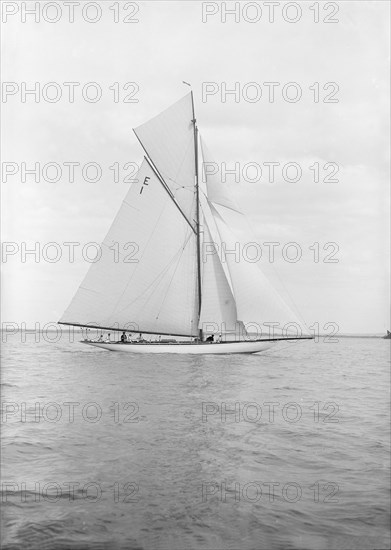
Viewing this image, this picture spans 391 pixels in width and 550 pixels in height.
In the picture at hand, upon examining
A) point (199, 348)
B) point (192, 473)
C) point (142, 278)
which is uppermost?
point (142, 278)

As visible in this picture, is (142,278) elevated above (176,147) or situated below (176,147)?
below

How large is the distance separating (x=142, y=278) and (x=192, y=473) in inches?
1384

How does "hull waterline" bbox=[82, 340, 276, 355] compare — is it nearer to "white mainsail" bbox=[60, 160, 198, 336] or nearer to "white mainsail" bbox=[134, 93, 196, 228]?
"white mainsail" bbox=[60, 160, 198, 336]

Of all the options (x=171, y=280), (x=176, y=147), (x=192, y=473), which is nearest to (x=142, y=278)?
(x=171, y=280)

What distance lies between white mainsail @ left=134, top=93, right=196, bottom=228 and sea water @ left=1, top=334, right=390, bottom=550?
30896 mm

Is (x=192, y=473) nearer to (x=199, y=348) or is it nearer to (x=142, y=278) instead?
(x=199, y=348)

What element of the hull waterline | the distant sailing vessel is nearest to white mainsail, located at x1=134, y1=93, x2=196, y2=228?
the distant sailing vessel

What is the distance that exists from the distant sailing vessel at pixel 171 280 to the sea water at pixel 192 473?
21.6 m

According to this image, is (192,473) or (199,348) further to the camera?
(199,348)

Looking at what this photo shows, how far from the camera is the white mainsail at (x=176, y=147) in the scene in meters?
48.2

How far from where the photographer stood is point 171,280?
148 feet

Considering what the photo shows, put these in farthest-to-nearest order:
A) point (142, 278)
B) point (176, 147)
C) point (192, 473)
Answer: point (176, 147) → point (142, 278) → point (192, 473)

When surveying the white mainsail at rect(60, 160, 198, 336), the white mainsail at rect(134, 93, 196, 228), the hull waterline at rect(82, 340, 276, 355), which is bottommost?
the hull waterline at rect(82, 340, 276, 355)

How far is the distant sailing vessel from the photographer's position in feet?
136
